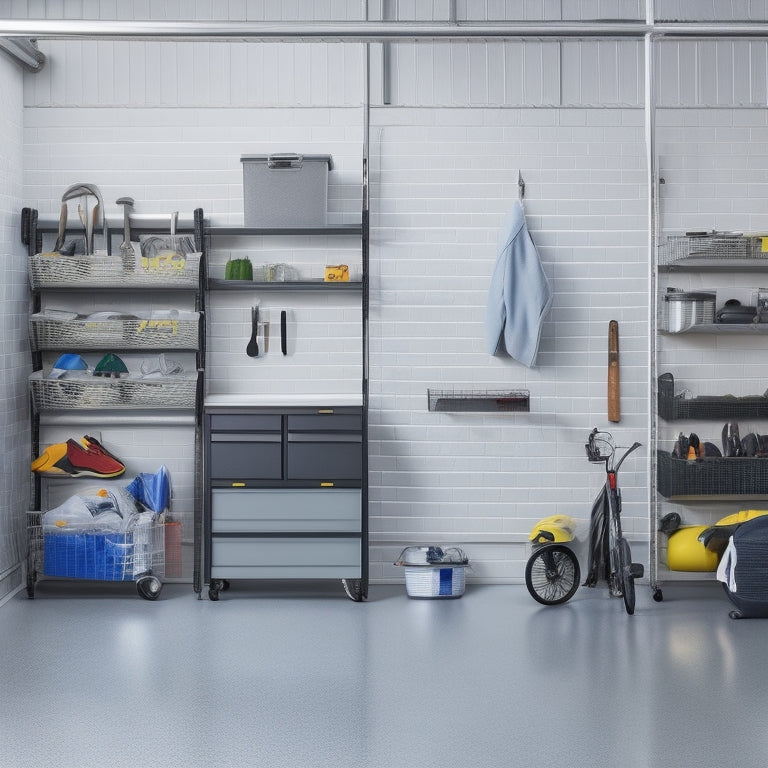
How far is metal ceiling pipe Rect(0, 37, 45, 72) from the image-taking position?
18.9ft

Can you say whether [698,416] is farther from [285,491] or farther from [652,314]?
[285,491]

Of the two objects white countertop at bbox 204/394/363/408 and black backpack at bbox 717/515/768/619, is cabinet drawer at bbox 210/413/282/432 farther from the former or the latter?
black backpack at bbox 717/515/768/619

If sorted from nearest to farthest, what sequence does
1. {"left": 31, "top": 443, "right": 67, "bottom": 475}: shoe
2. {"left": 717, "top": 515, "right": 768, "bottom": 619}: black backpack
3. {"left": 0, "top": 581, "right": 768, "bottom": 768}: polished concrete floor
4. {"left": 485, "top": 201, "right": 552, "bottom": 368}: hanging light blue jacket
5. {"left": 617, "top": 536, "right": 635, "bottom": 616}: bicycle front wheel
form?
{"left": 0, "top": 581, "right": 768, "bottom": 768}: polished concrete floor, {"left": 717, "top": 515, "right": 768, "bottom": 619}: black backpack, {"left": 617, "top": 536, "right": 635, "bottom": 616}: bicycle front wheel, {"left": 31, "top": 443, "right": 67, "bottom": 475}: shoe, {"left": 485, "top": 201, "right": 552, "bottom": 368}: hanging light blue jacket

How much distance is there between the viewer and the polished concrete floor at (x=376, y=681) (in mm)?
3797

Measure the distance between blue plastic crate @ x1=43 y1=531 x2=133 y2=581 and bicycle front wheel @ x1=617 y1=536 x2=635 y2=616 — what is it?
2782 mm

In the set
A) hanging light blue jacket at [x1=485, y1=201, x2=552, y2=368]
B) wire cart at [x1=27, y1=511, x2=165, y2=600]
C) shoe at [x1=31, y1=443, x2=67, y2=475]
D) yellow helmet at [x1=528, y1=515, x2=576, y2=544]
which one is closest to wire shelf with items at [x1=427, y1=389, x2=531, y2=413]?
hanging light blue jacket at [x1=485, y1=201, x2=552, y2=368]

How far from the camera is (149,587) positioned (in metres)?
5.90

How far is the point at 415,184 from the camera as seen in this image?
640cm

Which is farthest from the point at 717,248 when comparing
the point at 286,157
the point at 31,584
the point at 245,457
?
the point at 31,584

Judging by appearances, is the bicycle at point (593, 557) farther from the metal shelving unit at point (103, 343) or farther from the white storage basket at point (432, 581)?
the metal shelving unit at point (103, 343)

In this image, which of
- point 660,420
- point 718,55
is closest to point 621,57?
point 718,55

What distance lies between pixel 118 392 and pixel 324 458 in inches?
50.4

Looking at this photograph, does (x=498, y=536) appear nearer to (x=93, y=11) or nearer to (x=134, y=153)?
(x=134, y=153)

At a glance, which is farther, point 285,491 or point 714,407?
point 714,407
